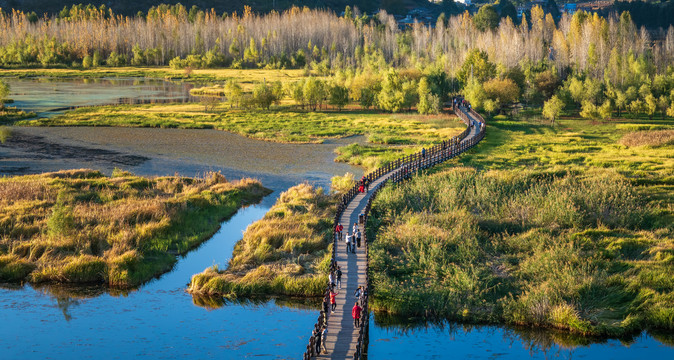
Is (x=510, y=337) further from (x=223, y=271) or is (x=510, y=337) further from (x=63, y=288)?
(x=63, y=288)

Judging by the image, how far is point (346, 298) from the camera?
3559 cm

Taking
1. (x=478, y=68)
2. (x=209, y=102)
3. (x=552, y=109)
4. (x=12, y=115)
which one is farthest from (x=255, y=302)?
(x=478, y=68)

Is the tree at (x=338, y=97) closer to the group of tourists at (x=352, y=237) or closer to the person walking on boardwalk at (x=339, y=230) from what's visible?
the group of tourists at (x=352, y=237)

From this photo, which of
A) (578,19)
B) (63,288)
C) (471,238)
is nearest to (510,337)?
(471,238)

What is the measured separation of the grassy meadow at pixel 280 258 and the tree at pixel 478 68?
83.5 meters

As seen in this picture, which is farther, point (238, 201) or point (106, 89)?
point (106, 89)

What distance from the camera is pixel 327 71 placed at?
591 ft

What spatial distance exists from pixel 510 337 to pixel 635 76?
107 m

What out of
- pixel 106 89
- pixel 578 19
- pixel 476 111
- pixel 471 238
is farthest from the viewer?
pixel 578 19

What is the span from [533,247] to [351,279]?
1345 cm

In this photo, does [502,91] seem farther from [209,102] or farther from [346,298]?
[346,298]

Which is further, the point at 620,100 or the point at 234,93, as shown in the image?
the point at 234,93

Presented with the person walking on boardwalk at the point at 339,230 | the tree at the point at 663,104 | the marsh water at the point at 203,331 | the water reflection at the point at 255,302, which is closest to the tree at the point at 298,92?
the tree at the point at 663,104

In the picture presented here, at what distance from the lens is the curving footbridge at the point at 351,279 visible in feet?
99.3
